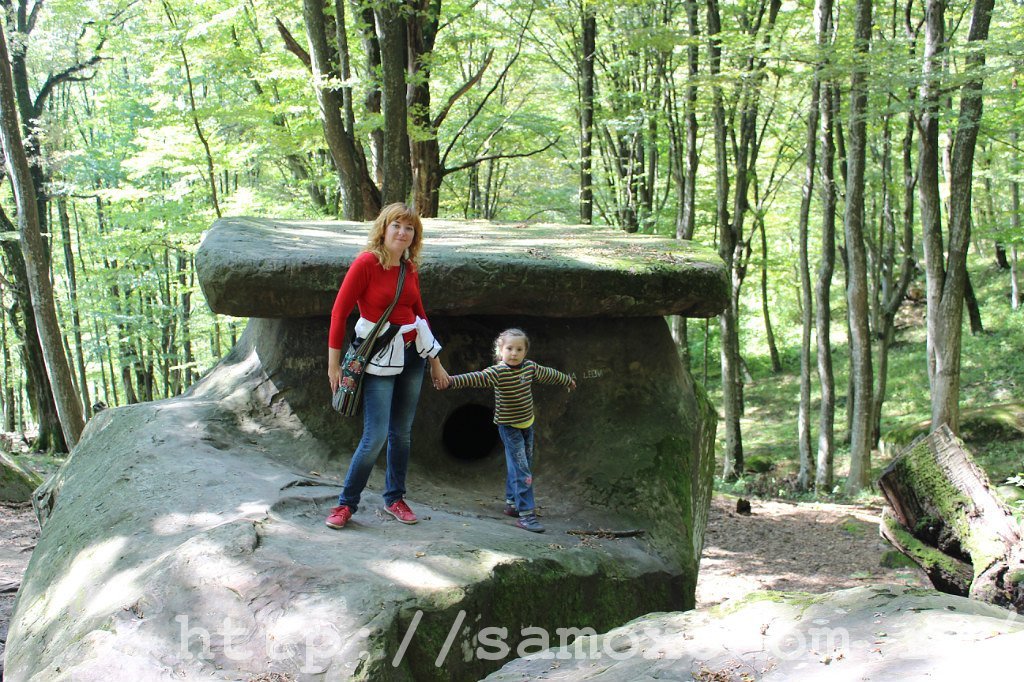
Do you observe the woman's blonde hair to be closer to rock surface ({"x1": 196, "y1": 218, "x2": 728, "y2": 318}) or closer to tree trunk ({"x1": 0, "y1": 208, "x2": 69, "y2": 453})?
rock surface ({"x1": 196, "y1": 218, "x2": 728, "y2": 318})

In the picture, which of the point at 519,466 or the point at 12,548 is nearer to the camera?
the point at 519,466

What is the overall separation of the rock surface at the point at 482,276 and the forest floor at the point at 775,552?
273 centimetres

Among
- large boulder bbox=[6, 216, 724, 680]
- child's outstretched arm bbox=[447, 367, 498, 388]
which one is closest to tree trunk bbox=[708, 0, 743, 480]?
large boulder bbox=[6, 216, 724, 680]

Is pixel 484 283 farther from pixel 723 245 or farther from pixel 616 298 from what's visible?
pixel 723 245

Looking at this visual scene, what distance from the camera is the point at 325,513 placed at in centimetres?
449

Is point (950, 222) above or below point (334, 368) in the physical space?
above

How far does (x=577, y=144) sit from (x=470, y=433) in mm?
11588

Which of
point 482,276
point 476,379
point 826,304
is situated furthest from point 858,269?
point 476,379

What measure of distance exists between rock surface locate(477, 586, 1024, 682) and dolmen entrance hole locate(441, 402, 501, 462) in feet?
11.1

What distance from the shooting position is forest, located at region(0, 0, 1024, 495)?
383 inches

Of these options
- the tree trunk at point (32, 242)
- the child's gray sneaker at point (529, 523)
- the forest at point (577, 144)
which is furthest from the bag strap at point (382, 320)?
the tree trunk at point (32, 242)

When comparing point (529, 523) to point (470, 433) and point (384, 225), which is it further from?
point (384, 225)

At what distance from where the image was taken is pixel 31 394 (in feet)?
57.2

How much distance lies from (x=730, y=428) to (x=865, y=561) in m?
6.37
